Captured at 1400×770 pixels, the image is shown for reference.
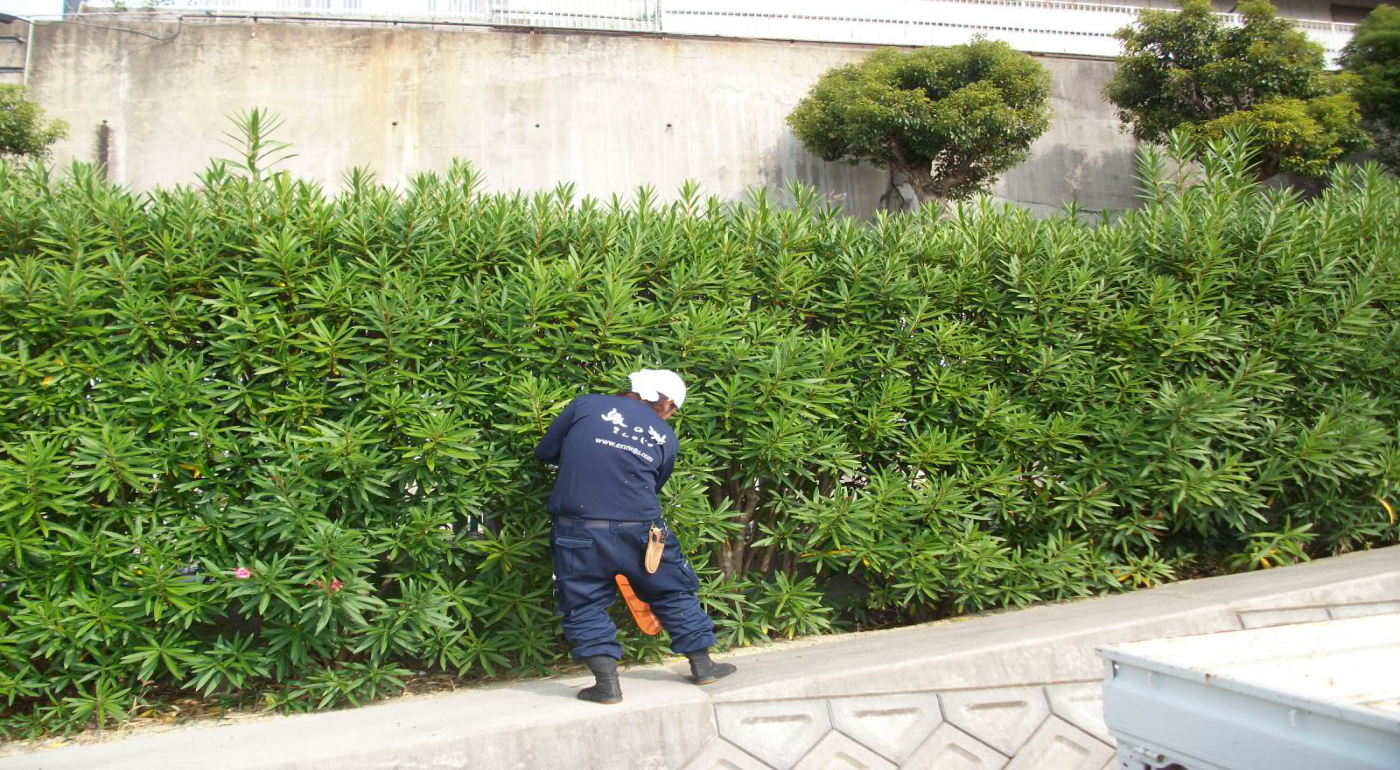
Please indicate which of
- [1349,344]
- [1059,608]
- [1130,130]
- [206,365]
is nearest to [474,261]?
[206,365]

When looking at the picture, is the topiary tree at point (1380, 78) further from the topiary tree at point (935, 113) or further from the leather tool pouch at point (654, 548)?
the leather tool pouch at point (654, 548)

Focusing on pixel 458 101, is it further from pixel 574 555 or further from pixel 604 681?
pixel 604 681

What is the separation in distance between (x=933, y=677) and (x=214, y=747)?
2899mm

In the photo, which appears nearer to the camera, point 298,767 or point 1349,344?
point 298,767

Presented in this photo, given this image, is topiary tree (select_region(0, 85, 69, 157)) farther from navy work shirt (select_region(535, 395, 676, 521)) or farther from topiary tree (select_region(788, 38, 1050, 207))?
navy work shirt (select_region(535, 395, 676, 521))

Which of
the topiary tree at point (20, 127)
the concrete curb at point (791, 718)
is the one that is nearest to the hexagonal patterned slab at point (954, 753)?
the concrete curb at point (791, 718)

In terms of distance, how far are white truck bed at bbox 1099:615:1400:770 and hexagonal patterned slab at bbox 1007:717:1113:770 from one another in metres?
1.04

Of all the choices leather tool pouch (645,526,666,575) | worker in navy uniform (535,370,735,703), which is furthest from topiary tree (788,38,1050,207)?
leather tool pouch (645,526,666,575)

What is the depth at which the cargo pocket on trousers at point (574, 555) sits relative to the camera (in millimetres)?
4055

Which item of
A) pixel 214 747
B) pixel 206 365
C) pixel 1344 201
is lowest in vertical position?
pixel 214 747

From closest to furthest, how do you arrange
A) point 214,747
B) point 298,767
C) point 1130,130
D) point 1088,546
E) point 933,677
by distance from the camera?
1. point 298,767
2. point 214,747
3. point 933,677
4. point 1088,546
5. point 1130,130

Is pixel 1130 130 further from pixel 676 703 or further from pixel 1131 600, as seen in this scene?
pixel 676 703

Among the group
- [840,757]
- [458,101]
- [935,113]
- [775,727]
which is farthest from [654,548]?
[458,101]

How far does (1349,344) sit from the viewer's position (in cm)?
582
